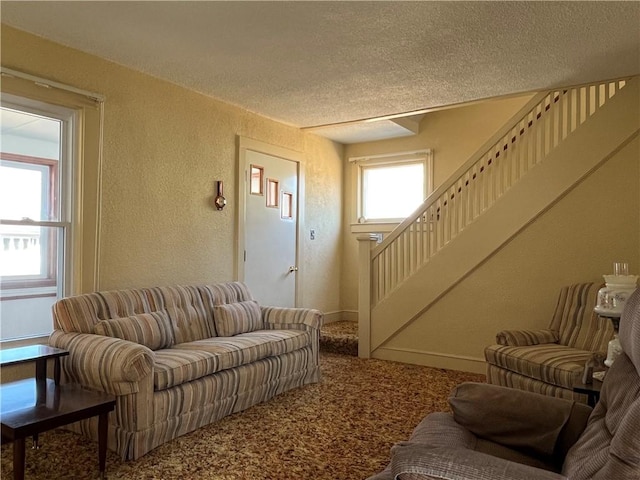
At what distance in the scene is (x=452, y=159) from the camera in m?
5.75

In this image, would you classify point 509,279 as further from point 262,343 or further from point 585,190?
point 262,343

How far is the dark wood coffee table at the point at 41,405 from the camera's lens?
6.88 feet

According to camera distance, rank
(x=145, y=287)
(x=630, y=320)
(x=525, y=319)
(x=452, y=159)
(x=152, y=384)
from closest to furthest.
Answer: (x=630, y=320) → (x=152, y=384) → (x=145, y=287) → (x=525, y=319) → (x=452, y=159)

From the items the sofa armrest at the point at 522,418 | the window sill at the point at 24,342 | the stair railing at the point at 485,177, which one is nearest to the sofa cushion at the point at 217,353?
the window sill at the point at 24,342

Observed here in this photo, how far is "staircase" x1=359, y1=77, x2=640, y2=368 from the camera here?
397 centimetres

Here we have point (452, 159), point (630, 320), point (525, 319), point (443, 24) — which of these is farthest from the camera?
point (452, 159)

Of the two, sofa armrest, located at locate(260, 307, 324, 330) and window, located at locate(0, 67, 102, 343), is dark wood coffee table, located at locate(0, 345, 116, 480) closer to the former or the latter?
window, located at locate(0, 67, 102, 343)

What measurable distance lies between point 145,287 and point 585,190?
12.2 feet

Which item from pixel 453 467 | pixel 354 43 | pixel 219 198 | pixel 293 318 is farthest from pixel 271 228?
pixel 453 467

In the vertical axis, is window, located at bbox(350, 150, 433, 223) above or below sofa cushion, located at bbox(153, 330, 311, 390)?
above

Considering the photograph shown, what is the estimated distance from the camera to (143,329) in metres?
3.25

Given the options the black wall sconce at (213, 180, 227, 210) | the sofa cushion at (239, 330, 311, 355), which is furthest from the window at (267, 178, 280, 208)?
the sofa cushion at (239, 330, 311, 355)

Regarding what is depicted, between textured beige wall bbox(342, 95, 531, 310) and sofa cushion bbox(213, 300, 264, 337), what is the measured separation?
8.30 feet

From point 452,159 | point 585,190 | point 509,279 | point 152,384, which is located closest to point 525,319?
point 509,279
